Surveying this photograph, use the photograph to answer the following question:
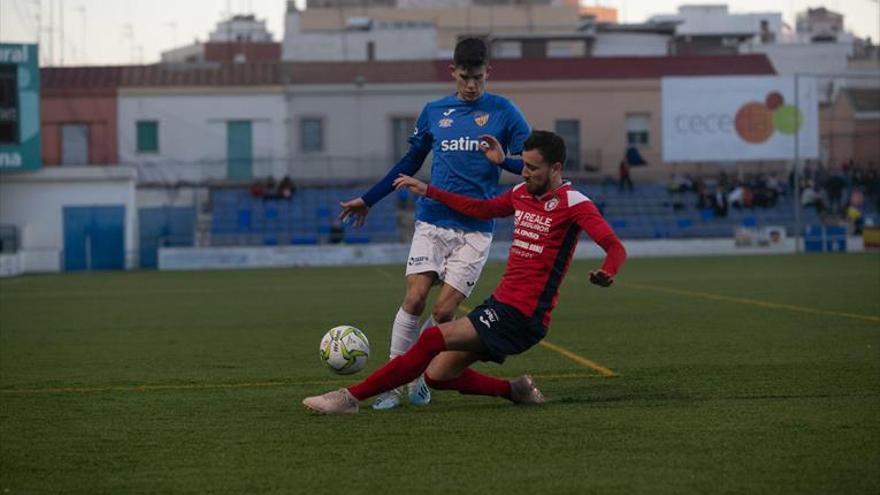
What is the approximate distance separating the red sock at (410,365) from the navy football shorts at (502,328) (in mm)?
244

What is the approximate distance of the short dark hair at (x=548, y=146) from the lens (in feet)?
27.5

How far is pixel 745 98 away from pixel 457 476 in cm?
4554

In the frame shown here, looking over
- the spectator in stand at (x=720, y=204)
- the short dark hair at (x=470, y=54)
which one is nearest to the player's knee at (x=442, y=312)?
the short dark hair at (x=470, y=54)

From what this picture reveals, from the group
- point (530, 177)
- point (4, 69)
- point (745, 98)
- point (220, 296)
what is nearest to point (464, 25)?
point (745, 98)

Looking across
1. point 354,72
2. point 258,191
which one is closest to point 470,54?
point 258,191

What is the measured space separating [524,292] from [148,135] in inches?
2004

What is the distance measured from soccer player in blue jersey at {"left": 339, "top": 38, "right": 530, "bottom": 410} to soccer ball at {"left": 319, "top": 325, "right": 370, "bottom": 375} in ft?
0.78

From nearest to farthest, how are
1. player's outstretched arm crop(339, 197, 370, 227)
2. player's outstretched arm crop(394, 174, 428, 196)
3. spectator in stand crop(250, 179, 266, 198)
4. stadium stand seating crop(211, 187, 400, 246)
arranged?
player's outstretched arm crop(394, 174, 428, 196), player's outstretched arm crop(339, 197, 370, 227), stadium stand seating crop(211, 187, 400, 246), spectator in stand crop(250, 179, 266, 198)

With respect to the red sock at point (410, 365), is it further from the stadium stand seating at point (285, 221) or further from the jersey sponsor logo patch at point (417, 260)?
the stadium stand seating at point (285, 221)

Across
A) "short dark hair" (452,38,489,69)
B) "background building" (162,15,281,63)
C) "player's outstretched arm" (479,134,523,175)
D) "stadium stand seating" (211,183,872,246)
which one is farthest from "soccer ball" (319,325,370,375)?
"background building" (162,15,281,63)

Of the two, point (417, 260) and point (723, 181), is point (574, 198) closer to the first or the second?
point (417, 260)

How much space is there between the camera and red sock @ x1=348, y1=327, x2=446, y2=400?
841 centimetres

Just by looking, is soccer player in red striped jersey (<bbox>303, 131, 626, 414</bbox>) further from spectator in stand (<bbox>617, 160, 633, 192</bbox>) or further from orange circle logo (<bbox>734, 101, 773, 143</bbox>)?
spectator in stand (<bbox>617, 160, 633, 192</bbox>)

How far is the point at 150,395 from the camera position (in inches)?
390
